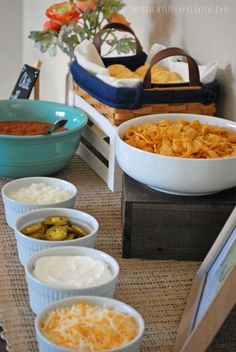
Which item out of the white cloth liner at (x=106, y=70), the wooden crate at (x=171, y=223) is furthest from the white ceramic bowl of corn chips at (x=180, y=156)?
the white cloth liner at (x=106, y=70)

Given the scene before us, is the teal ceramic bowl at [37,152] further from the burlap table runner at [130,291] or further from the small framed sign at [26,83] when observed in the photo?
the small framed sign at [26,83]

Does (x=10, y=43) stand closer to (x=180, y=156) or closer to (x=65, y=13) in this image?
(x=65, y=13)

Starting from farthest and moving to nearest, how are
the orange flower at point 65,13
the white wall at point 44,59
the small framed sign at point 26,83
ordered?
the white wall at point 44,59 < the small framed sign at point 26,83 < the orange flower at point 65,13

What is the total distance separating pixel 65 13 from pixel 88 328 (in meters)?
1.01

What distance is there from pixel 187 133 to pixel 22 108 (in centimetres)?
53

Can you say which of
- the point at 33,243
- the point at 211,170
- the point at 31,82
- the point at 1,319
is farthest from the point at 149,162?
the point at 31,82

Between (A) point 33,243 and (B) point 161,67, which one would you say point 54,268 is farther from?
(B) point 161,67

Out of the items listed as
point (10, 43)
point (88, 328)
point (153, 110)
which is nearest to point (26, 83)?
point (153, 110)

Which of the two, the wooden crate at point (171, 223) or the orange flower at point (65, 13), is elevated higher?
the orange flower at point (65, 13)

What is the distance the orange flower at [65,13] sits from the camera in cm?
157

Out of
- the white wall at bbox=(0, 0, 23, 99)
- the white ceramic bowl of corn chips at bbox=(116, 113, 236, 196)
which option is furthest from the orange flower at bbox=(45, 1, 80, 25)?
the white wall at bbox=(0, 0, 23, 99)

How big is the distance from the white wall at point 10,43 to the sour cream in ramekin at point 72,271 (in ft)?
8.24

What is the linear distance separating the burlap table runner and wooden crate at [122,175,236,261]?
0.8 inches

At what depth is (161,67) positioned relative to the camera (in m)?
1.51
